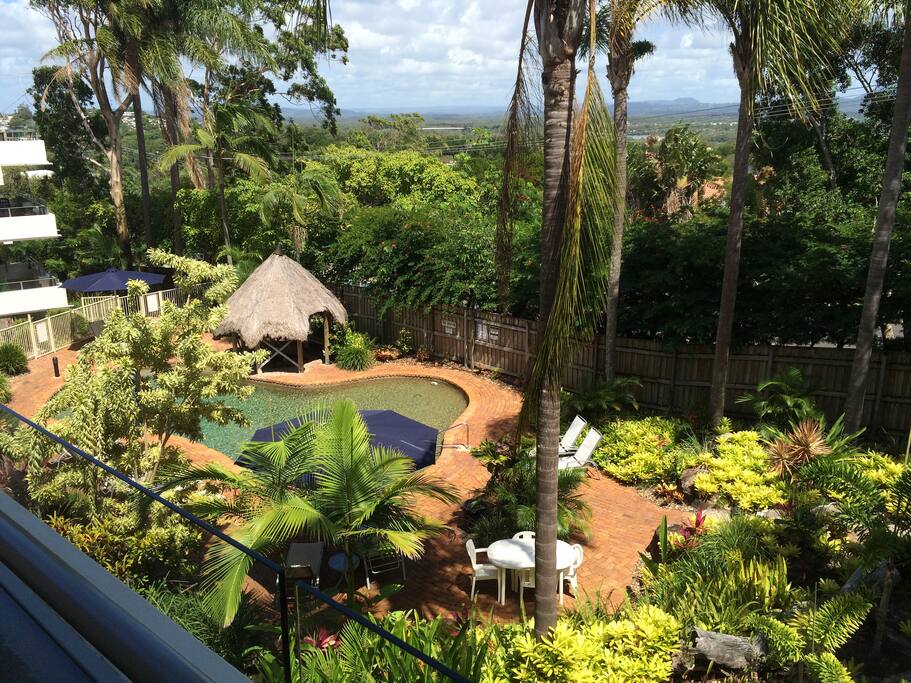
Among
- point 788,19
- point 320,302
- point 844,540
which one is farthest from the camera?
point 320,302

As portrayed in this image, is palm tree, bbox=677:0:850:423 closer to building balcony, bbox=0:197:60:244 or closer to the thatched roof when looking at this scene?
the thatched roof

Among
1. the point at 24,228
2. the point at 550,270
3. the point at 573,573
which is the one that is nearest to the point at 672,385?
the point at 573,573

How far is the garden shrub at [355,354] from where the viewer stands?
18.7m

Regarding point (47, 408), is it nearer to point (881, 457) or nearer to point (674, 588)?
point (674, 588)

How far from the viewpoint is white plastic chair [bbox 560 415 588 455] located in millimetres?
12383

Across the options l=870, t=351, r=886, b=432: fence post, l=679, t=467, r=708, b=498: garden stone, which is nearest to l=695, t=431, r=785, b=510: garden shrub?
l=679, t=467, r=708, b=498: garden stone

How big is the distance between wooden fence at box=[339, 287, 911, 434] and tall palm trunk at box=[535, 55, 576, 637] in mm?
3469

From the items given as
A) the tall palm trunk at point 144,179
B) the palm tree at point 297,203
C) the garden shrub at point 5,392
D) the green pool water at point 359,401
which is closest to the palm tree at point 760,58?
the green pool water at point 359,401

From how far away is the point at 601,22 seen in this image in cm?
1048

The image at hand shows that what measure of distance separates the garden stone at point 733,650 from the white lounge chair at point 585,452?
534 cm

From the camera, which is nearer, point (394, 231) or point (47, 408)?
point (47, 408)

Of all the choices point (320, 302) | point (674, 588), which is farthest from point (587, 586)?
point (320, 302)

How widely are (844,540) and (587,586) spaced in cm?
318

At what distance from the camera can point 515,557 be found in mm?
7996
